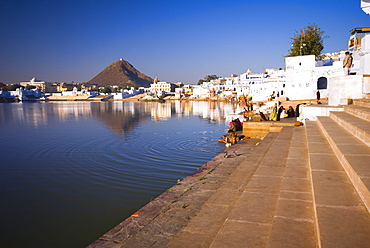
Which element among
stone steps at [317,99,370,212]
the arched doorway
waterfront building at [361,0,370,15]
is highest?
waterfront building at [361,0,370,15]

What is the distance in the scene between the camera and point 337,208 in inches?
120

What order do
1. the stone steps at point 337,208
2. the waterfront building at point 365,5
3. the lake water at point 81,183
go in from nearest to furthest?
the stone steps at point 337,208 < the lake water at point 81,183 < the waterfront building at point 365,5

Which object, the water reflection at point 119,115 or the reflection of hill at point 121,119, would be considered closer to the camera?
the reflection of hill at point 121,119

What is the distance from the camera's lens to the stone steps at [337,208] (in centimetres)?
250

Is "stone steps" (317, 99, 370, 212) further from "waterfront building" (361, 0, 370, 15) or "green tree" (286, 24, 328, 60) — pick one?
"green tree" (286, 24, 328, 60)

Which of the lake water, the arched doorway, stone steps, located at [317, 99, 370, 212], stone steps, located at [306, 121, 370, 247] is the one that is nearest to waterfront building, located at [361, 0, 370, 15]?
stone steps, located at [317, 99, 370, 212]

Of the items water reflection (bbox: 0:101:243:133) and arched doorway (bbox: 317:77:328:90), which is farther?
water reflection (bbox: 0:101:243:133)

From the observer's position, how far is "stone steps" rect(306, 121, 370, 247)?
8.19 ft

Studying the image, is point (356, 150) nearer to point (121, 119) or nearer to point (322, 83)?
point (322, 83)

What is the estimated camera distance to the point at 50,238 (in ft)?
17.0

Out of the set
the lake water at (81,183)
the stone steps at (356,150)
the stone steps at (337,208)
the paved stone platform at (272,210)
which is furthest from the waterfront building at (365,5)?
the stone steps at (337,208)

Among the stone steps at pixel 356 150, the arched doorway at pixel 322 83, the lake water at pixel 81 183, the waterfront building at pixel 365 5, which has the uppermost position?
the waterfront building at pixel 365 5

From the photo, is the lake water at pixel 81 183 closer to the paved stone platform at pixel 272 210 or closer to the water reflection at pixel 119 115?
the paved stone platform at pixel 272 210

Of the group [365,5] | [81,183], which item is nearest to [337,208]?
[81,183]
